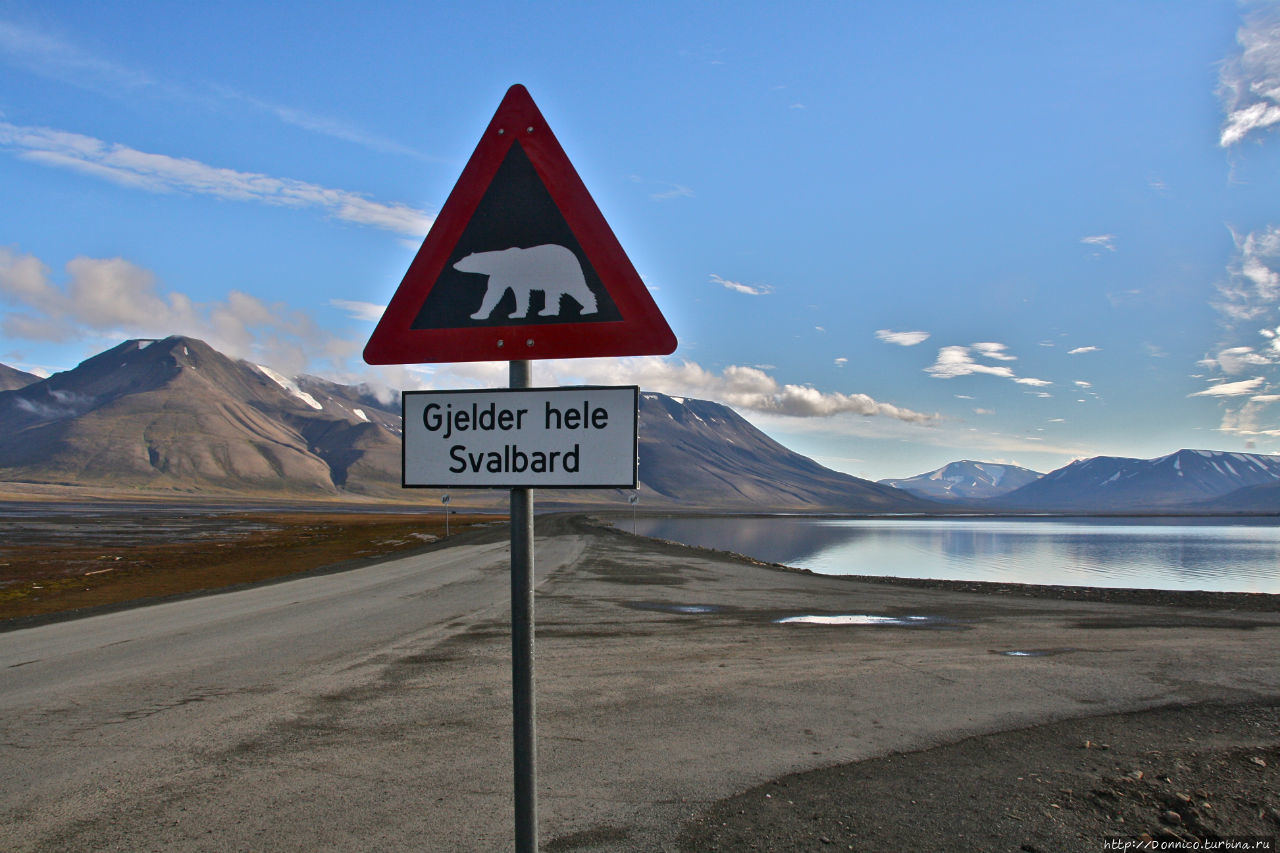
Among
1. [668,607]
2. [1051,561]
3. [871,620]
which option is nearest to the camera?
[871,620]

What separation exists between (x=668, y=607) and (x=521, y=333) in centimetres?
1289

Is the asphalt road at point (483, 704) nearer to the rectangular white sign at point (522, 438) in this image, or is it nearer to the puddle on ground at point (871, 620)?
the puddle on ground at point (871, 620)

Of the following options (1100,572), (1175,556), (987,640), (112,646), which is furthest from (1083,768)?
(1175,556)

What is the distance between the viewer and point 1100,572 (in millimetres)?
46125

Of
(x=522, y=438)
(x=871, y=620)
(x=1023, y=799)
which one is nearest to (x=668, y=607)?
(x=871, y=620)

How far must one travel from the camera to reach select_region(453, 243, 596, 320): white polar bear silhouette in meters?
2.78

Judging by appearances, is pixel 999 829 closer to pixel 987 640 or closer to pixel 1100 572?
pixel 987 640

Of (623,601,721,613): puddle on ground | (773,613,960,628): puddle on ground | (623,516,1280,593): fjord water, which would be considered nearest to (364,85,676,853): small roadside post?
(773,613,960,628): puddle on ground

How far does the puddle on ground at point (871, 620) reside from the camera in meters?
12.9

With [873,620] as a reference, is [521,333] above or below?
above

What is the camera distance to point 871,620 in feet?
44.3

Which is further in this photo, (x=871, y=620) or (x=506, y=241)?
(x=871, y=620)

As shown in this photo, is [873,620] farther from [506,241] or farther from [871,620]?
[506,241]

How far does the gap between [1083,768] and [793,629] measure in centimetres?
690
